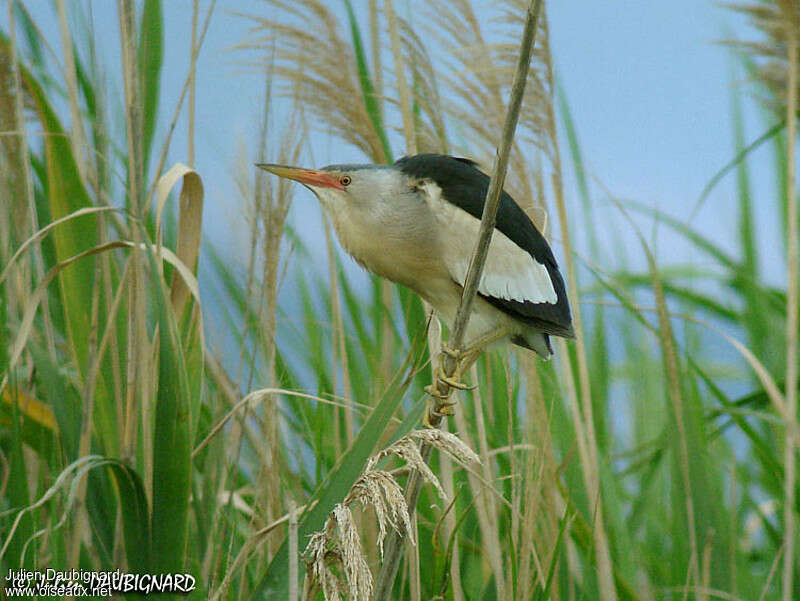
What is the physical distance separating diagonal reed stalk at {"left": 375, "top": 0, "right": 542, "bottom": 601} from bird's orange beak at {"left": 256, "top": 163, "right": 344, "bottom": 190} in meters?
0.31

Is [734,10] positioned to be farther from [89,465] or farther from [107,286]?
[89,465]

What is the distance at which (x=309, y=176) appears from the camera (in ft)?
3.46

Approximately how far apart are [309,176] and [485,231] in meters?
0.42

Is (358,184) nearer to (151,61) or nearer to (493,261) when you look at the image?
(493,261)

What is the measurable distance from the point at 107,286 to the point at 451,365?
47cm

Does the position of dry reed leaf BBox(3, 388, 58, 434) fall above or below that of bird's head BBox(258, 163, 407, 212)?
below

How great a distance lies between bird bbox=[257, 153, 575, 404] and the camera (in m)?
1.07

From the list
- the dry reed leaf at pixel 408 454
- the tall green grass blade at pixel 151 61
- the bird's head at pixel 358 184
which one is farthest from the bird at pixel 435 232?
the dry reed leaf at pixel 408 454

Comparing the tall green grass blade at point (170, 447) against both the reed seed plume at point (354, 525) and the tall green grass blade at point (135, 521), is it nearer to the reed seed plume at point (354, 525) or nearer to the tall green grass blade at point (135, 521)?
the tall green grass blade at point (135, 521)

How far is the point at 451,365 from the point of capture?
87 cm

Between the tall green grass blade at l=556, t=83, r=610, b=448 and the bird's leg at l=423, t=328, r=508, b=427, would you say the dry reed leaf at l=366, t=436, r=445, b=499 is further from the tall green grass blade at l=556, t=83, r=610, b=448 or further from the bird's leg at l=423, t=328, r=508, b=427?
the tall green grass blade at l=556, t=83, r=610, b=448

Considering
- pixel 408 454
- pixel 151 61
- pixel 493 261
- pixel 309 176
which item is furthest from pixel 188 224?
pixel 408 454

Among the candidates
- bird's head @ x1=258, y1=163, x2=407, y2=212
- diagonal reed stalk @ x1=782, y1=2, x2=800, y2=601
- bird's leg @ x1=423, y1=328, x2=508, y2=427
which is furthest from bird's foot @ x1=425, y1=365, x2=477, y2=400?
diagonal reed stalk @ x1=782, y1=2, x2=800, y2=601

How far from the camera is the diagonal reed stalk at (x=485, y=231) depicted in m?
0.61
